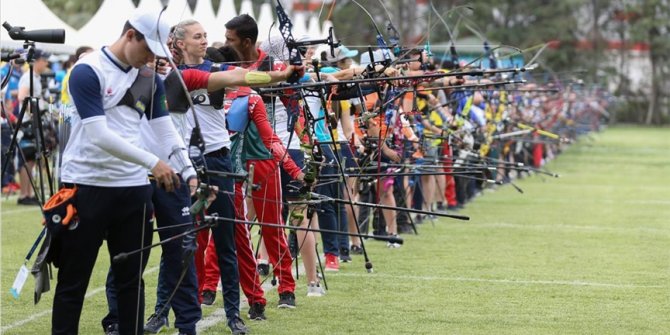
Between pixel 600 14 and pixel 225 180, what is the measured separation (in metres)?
63.1

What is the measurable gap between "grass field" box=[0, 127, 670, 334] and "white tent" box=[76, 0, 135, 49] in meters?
4.87

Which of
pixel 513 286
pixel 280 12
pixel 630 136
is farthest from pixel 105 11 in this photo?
pixel 630 136

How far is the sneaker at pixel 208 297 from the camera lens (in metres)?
8.64

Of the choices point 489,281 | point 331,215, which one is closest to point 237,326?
point 331,215

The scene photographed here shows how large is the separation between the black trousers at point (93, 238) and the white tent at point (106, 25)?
15624mm

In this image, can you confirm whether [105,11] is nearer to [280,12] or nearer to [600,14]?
[280,12]

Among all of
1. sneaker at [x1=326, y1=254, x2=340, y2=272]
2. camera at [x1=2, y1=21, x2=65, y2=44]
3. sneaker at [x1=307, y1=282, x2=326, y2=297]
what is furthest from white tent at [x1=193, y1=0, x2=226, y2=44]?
Result: camera at [x1=2, y1=21, x2=65, y2=44]

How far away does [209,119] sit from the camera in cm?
754

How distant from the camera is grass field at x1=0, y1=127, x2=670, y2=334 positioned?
791 cm

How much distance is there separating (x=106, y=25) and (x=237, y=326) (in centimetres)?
1572

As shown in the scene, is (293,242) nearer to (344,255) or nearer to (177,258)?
(344,255)

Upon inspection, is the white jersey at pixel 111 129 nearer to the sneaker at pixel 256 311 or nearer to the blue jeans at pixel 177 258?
the blue jeans at pixel 177 258

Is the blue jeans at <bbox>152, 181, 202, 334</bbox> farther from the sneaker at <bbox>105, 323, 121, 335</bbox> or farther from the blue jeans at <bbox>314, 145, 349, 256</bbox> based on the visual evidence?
the blue jeans at <bbox>314, 145, 349, 256</bbox>

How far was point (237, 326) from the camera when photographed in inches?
295
